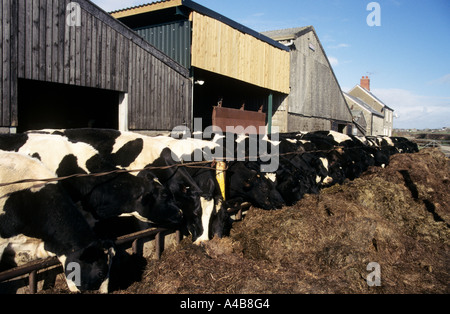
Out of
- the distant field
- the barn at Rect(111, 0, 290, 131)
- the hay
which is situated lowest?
the hay

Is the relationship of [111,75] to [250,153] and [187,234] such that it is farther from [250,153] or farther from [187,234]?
[187,234]

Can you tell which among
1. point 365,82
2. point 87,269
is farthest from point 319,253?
point 365,82

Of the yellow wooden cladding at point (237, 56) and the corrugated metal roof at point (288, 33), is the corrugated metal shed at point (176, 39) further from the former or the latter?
the corrugated metal roof at point (288, 33)

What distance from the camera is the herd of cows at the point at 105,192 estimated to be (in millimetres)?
3980

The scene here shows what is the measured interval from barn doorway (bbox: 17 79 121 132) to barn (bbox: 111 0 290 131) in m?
3.07

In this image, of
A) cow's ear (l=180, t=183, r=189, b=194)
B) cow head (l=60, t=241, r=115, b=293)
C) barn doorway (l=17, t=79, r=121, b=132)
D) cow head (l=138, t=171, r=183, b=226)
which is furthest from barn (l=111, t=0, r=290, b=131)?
cow head (l=60, t=241, r=115, b=293)

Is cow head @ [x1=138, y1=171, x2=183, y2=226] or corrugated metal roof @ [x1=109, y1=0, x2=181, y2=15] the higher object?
corrugated metal roof @ [x1=109, y1=0, x2=181, y2=15]

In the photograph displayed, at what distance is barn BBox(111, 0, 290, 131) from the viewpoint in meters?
12.2

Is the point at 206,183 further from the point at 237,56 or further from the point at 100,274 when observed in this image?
the point at 237,56

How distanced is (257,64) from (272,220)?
1140cm

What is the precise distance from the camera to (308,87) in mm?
22484

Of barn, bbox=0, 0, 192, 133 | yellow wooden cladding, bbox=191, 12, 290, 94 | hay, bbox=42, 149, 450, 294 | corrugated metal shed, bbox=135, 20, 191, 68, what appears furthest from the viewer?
yellow wooden cladding, bbox=191, 12, 290, 94

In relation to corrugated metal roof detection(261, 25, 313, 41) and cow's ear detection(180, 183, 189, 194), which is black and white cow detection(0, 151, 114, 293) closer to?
cow's ear detection(180, 183, 189, 194)

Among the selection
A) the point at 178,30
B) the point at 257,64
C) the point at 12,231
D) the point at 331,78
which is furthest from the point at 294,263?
the point at 331,78
